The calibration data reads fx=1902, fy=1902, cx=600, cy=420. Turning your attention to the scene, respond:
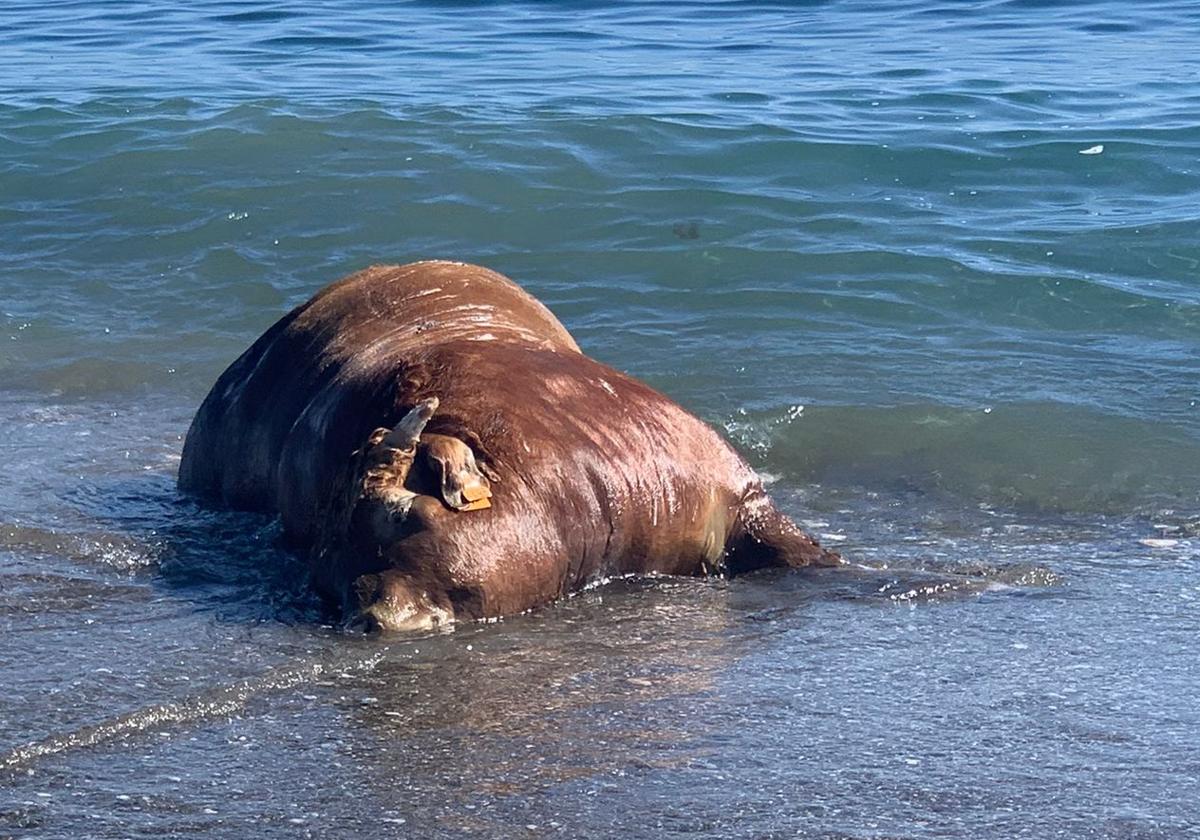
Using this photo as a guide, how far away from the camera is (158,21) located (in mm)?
22922

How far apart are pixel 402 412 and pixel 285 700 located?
3.99ft

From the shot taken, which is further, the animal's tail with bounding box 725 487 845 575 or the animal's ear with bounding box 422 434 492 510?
the animal's tail with bounding box 725 487 845 575

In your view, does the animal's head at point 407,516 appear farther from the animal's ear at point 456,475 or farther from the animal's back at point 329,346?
the animal's back at point 329,346

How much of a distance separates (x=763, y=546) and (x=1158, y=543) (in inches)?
58.1

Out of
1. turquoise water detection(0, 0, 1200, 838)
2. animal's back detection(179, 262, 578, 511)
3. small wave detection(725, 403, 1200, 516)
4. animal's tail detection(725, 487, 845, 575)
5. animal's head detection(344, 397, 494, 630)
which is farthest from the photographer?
small wave detection(725, 403, 1200, 516)

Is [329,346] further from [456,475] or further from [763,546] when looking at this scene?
[763,546]

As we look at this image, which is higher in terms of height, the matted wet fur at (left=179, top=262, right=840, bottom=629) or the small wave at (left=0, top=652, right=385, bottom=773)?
the matted wet fur at (left=179, top=262, right=840, bottom=629)

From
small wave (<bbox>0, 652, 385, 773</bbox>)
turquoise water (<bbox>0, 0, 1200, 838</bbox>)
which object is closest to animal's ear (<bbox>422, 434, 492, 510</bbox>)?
turquoise water (<bbox>0, 0, 1200, 838</bbox>)

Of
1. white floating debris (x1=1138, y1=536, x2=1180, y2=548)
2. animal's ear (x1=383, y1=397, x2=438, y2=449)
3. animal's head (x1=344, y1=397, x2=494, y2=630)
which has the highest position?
animal's ear (x1=383, y1=397, x2=438, y2=449)

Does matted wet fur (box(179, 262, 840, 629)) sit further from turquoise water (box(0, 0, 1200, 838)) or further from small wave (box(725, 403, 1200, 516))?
small wave (box(725, 403, 1200, 516))

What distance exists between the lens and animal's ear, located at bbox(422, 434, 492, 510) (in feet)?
17.4

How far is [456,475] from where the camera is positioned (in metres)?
5.33

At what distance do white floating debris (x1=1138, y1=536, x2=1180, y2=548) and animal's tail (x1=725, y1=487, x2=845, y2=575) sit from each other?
1.18 meters

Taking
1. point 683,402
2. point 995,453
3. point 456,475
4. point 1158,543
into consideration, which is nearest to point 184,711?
point 456,475
